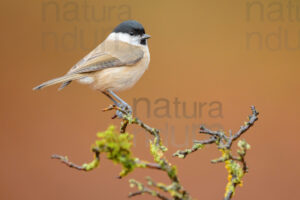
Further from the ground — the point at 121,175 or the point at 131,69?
the point at 131,69

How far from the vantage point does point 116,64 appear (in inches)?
51.9

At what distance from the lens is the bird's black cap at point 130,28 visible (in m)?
1.37

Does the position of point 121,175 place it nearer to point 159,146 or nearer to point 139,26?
point 159,146

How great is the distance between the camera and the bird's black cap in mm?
1366

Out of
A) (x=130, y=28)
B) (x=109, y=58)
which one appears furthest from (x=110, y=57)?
(x=130, y=28)

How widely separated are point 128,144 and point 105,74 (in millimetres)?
780

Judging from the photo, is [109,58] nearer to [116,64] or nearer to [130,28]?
[116,64]

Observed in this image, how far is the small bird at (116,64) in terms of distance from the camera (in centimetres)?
128

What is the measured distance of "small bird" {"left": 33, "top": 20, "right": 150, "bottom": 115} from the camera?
1.28m

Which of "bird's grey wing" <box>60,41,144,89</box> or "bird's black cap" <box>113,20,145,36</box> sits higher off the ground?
"bird's black cap" <box>113,20,145,36</box>

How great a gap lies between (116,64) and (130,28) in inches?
7.2

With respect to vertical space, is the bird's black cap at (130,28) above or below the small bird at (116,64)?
above

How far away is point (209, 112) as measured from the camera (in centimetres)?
190

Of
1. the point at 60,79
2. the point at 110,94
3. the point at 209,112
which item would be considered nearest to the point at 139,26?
the point at 110,94
